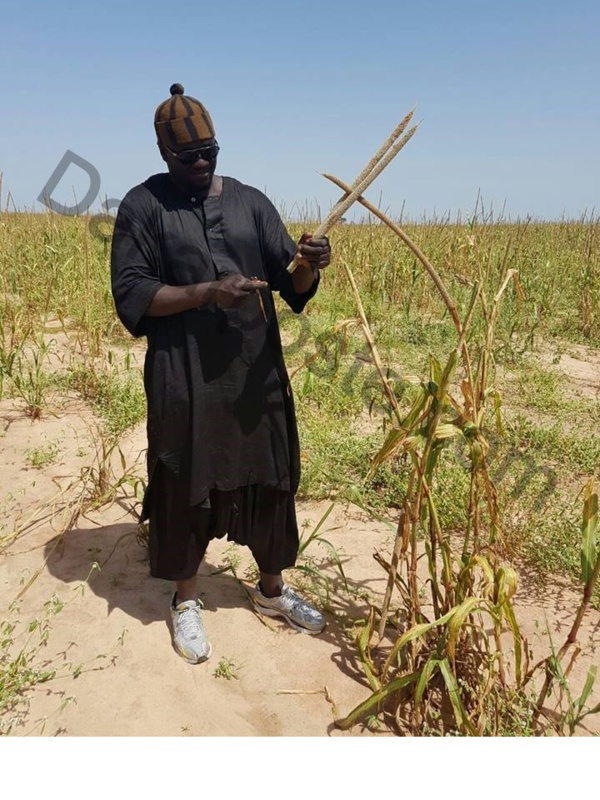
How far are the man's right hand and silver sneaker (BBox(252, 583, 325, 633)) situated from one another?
102cm

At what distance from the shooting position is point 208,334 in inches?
62.6

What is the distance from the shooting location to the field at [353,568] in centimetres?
138

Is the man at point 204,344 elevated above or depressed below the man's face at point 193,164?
below

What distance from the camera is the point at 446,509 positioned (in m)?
2.45

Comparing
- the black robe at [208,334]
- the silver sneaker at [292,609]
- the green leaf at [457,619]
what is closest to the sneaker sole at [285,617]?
the silver sneaker at [292,609]

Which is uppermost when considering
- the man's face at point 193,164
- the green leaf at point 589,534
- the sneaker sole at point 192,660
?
the man's face at point 193,164

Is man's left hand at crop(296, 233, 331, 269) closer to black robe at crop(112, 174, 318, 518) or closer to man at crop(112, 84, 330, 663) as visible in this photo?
man at crop(112, 84, 330, 663)

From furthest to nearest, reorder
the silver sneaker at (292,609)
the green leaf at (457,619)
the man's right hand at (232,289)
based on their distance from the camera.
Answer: the silver sneaker at (292,609)
the man's right hand at (232,289)
the green leaf at (457,619)

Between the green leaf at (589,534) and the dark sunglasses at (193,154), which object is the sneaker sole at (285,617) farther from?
the dark sunglasses at (193,154)

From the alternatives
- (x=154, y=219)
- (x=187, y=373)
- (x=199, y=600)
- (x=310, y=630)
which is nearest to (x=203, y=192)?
(x=154, y=219)

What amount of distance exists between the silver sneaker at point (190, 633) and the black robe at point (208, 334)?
412 mm

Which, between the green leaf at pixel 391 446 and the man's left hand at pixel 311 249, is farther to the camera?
the man's left hand at pixel 311 249

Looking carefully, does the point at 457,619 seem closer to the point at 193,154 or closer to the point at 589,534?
the point at 589,534

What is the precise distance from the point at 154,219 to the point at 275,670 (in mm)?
1336
